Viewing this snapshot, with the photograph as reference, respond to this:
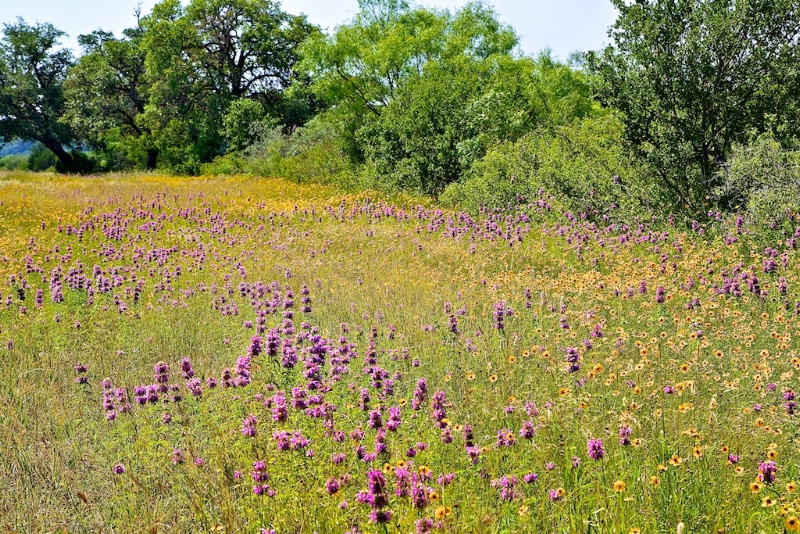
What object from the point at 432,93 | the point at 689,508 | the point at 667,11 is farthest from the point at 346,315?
the point at 432,93

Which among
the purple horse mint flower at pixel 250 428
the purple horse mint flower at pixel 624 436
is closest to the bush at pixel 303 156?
the purple horse mint flower at pixel 250 428

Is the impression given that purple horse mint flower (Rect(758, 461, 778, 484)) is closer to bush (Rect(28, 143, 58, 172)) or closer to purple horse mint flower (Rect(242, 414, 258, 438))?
purple horse mint flower (Rect(242, 414, 258, 438))

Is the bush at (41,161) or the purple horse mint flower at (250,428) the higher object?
the bush at (41,161)

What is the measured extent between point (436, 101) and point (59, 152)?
3372 centimetres

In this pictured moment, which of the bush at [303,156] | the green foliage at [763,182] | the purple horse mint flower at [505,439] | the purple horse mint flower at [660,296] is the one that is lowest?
the purple horse mint flower at [505,439]

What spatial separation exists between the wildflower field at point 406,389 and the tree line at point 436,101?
2.20m

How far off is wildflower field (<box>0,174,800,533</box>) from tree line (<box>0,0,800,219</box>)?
2.20 meters

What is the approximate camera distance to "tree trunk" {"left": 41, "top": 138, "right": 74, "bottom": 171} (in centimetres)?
3959

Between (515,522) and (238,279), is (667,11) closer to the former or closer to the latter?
(238,279)

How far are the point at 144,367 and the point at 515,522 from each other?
3.53 meters

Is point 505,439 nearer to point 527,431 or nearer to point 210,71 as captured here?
point 527,431

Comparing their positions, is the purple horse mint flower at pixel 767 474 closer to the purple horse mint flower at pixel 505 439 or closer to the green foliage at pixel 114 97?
the purple horse mint flower at pixel 505 439

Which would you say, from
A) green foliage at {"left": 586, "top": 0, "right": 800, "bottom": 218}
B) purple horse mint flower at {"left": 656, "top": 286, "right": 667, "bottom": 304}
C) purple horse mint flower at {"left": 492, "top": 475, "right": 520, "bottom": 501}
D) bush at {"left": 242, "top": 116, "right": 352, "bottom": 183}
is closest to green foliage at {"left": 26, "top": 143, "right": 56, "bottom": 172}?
bush at {"left": 242, "top": 116, "right": 352, "bottom": 183}

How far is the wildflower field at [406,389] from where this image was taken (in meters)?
2.59
